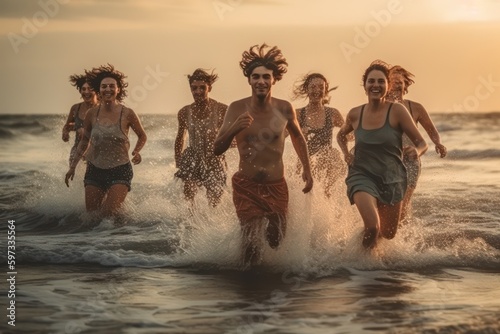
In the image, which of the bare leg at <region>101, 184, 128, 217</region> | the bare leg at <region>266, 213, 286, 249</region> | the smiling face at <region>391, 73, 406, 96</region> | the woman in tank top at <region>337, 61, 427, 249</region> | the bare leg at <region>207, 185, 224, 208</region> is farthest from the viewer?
the bare leg at <region>207, 185, 224, 208</region>

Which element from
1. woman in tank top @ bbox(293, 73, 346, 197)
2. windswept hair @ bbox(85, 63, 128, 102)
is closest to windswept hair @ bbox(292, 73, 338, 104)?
woman in tank top @ bbox(293, 73, 346, 197)

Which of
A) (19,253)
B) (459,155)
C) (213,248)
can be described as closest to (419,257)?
(213,248)

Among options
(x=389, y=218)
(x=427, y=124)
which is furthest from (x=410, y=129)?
(x=427, y=124)

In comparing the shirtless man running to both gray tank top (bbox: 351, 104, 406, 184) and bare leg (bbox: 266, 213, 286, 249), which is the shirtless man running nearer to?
bare leg (bbox: 266, 213, 286, 249)

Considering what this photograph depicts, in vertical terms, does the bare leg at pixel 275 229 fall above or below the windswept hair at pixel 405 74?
below

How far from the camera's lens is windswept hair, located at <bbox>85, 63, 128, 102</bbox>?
514 inches

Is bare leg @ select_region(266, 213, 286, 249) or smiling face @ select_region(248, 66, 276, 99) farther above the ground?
smiling face @ select_region(248, 66, 276, 99)

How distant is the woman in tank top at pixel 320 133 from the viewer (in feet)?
42.9

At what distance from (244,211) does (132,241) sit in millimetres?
3125

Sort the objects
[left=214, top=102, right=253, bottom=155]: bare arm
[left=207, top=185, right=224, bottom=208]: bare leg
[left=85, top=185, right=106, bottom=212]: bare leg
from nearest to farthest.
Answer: [left=214, top=102, right=253, bottom=155]: bare arm
[left=85, top=185, right=106, bottom=212]: bare leg
[left=207, top=185, right=224, bottom=208]: bare leg

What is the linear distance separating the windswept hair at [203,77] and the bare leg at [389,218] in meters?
3.50

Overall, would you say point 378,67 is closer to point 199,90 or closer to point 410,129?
point 410,129

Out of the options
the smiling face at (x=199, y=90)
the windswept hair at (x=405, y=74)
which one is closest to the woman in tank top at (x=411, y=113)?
the windswept hair at (x=405, y=74)

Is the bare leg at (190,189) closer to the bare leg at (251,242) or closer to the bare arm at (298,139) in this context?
the bare leg at (251,242)
